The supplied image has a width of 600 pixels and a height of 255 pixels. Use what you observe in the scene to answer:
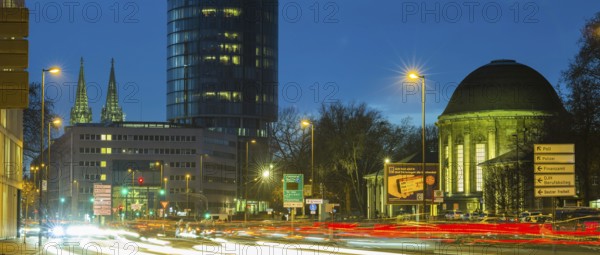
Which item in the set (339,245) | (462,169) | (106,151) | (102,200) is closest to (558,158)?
(339,245)

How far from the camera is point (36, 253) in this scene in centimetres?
3688

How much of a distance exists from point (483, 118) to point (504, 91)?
459cm

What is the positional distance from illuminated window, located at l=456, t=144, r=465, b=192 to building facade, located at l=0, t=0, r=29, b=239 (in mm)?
74215

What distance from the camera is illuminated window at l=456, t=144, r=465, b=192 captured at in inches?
5202

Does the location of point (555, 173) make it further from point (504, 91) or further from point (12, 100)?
point (504, 91)

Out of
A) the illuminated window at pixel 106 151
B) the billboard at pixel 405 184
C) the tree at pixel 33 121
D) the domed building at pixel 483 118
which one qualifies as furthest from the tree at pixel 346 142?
the illuminated window at pixel 106 151

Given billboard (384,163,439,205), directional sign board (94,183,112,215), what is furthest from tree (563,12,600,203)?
directional sign board (94,183,112,215)

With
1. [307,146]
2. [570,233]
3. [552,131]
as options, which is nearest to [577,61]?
[552,131]

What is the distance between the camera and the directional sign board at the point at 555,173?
82.1 feet

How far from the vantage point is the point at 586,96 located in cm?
7675

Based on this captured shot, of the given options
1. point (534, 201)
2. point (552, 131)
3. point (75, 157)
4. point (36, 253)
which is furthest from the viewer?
point (75, 157)

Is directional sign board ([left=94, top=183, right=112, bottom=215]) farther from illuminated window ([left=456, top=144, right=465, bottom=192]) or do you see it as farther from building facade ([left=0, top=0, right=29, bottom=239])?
illuminated window ([left=456, top=144, right=465, bottom=192])

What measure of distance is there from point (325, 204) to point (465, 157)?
215 feet

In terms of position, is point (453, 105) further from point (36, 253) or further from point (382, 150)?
point (36, 253)
